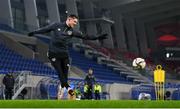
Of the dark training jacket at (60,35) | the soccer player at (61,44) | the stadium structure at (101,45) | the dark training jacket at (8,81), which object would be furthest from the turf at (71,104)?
the stadium structure at (101,45)

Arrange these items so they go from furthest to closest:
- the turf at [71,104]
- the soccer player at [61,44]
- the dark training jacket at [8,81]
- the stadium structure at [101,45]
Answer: the stadium structure at [101,45] < the dark training jacket at [8,81] < the soccer player at [61,44] < the turf at [71,104]

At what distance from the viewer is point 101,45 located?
139 feet

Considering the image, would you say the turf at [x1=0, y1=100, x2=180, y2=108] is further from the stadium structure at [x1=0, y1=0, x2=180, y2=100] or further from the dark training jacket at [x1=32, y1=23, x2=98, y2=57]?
the stadium structure at [x1=0, y1=0, x2=180, y2=100]

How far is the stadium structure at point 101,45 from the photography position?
25.1 meters

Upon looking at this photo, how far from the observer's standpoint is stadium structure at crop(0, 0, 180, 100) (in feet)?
82.3

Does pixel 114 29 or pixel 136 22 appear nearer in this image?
pixel 114 29

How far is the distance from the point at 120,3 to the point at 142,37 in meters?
13.0

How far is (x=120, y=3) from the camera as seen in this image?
39312 millimetres

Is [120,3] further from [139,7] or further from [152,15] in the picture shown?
[152,15]

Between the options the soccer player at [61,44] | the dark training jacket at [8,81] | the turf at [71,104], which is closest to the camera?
the turf at [71,104]

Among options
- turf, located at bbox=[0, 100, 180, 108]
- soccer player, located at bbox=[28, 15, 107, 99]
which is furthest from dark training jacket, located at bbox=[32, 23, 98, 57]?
turf, located at bbox=[0, 100, 180, 108]

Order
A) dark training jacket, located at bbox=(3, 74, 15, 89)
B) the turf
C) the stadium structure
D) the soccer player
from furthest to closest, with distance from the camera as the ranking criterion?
the stadium structure → dark training jacket, located at bbox=(3, 74, 15, 89) → the soccer player → the turf

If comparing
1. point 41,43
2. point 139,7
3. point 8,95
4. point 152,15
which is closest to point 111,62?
point 139,7

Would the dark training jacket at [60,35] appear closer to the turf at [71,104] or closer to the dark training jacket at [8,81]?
the turf at [71,104]
